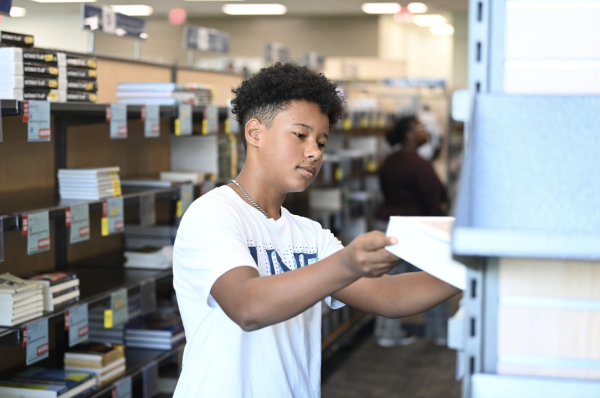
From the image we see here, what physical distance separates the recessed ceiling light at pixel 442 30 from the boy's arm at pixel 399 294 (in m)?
14.8

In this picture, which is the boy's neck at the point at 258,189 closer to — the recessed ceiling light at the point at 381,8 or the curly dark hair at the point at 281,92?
the curly dark hair at the point at 281,92

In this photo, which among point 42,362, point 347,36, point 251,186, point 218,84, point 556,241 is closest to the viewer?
point 556,241

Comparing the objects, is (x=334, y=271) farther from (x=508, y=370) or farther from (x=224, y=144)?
(x=224, y=144)

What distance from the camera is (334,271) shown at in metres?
1.21

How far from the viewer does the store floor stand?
504 centimetres

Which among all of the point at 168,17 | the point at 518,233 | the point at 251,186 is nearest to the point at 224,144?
the point at 251,186

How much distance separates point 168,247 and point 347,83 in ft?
18.2

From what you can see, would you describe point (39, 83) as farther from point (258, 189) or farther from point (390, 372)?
point (390, 372)

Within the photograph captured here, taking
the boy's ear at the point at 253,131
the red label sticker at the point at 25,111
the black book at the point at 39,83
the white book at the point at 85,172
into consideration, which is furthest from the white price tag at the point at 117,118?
the boy's ear at the point at 253,131

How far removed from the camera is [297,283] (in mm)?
1249

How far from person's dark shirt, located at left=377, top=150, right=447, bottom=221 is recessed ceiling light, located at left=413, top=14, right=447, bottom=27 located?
28.4 ft

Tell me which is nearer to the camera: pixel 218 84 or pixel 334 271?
pixel 334 271

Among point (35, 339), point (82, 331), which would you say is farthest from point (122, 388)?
point (35, 339)

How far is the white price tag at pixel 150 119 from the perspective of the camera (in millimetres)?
3508
